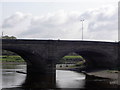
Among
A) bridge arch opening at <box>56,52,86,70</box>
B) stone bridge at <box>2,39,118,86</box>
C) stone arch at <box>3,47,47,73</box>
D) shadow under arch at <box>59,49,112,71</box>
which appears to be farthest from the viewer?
bridge arch opening at <box>56,52,86,70</box>

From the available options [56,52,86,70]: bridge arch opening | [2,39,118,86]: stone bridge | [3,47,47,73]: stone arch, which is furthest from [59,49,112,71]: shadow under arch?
[3,47,47,73]: stone arch

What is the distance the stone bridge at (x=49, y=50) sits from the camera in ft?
205

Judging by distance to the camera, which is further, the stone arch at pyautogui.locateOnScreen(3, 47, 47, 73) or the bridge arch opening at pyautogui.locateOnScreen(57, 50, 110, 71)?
the bridge arch opening at pyautogui.locateOnScreen(57, 50, 110, 71)

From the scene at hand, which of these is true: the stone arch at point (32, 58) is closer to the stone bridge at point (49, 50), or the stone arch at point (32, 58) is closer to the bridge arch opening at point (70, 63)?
the stone bridge at point (49, 50)

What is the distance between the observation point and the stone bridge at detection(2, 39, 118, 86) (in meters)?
62.5

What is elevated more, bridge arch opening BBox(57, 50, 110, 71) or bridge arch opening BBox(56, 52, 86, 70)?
bridge arch opening BBox(57, 50, 110, 71)

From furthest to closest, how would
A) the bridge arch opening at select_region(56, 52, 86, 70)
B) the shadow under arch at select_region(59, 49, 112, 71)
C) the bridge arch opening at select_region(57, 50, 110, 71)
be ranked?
the bridge arch opening at select_region(56, 52, 86, 70)
the bridge arch opening at select_region(57, 50, 110, 71)
the shadow under arch at select_region(59, 49, 112, 71)

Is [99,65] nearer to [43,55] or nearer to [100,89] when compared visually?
[43,55]

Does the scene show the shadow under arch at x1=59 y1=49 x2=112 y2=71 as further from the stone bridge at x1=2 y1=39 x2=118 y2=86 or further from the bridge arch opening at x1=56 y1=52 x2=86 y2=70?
the bridge arch opening at x1=56 y1=52 x2=86 y2=70

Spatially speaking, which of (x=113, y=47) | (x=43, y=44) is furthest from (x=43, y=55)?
(x=113, y=47)

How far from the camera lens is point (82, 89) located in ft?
135

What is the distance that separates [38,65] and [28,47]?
28.5 ft

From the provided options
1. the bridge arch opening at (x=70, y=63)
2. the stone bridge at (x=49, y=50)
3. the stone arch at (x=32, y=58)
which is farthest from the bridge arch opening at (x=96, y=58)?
the stone arch at (x=32, y=58)

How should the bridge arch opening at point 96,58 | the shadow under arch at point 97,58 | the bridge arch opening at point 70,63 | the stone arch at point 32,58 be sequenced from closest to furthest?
1. the stone arch at point 32,58
2. the shadow under arch at point 97,58
3. the bridge arch opening at point 96,58
4. the bridge arch opening at point 70,63
